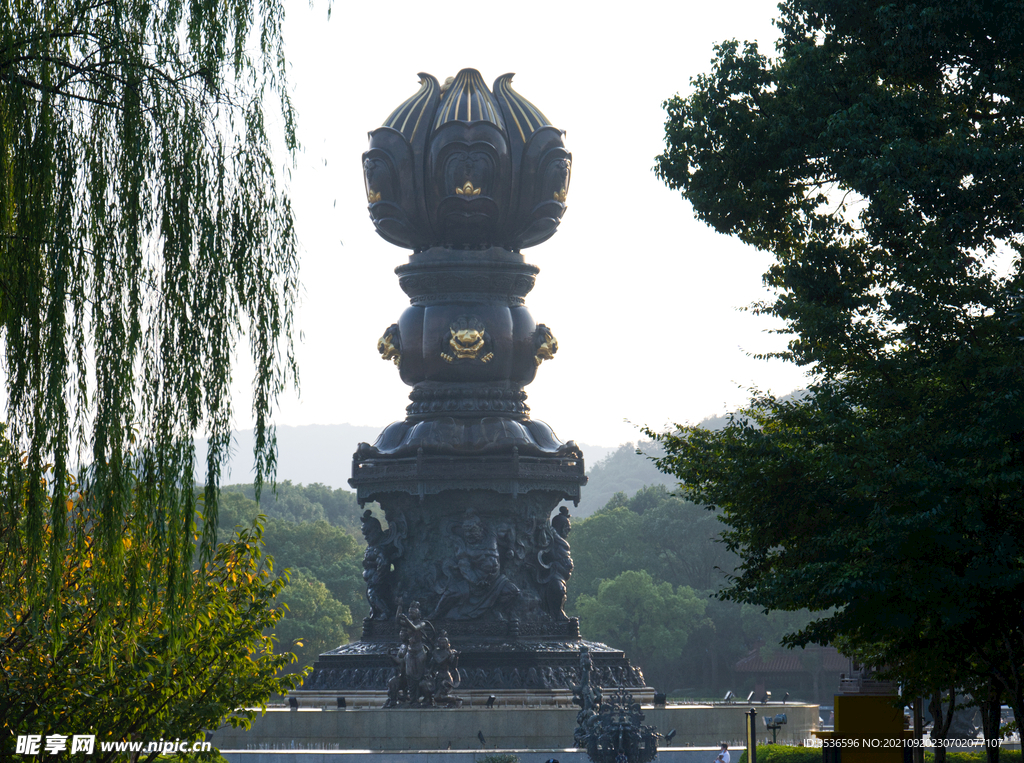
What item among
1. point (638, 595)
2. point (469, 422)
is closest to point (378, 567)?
point (469, 422)

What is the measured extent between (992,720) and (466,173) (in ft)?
66.3

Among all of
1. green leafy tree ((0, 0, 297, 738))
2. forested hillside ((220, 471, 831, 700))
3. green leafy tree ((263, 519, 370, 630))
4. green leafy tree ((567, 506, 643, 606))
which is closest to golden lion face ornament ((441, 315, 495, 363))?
green leafy tree ((0, 0, 297, 738))

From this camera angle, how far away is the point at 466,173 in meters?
33.9

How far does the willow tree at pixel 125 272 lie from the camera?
406 inches

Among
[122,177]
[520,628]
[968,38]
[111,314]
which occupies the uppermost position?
[968,38]

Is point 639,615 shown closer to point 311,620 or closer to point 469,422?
point 311,620

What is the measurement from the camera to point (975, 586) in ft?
49.0

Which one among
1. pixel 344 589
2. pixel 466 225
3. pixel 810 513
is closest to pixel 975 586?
pixel 810 513

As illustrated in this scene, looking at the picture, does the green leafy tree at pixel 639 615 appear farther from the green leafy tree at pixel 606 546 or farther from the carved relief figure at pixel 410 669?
the carved relief figure at pixel 410 669

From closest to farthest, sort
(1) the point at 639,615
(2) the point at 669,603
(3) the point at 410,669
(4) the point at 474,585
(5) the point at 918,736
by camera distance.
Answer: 1. (5) the point at 918,736
2. (3) the point at 410,669
3. (4) the point at 474,585
4. (1) the point at 639,615
5. (2) the point at 669,603

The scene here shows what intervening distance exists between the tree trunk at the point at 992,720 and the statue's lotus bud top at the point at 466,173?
63.7ft

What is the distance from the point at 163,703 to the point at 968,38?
43.0 ft

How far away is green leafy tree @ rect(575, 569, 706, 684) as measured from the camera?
6856 cm

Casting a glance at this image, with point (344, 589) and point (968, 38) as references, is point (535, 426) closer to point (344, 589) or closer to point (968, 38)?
point (968, 38)
